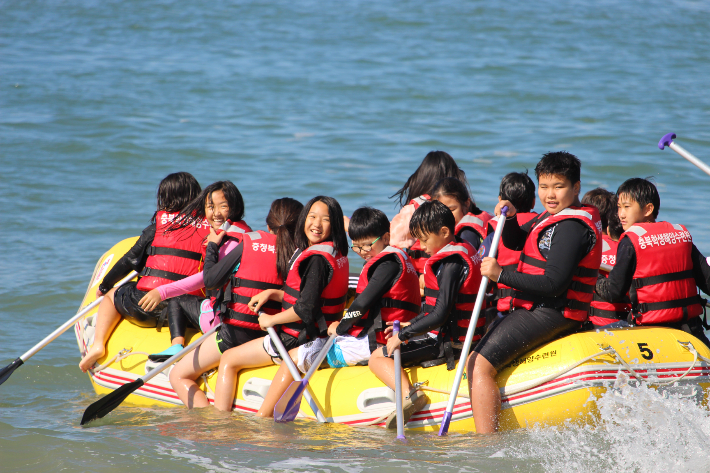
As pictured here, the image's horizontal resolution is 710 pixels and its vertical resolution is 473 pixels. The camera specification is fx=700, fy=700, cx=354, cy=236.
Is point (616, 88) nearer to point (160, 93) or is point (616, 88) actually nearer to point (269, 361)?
point (160, 93)

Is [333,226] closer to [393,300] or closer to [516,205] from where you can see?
[393,300]

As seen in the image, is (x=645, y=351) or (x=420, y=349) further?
(x=420, y=349)

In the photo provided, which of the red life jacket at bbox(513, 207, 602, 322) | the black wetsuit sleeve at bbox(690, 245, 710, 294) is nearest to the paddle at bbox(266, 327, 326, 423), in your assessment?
the red life jacket at bbox(513, 207, 602, 322)

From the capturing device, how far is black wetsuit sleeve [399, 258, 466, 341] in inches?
157

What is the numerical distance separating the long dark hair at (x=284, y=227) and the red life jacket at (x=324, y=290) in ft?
0.27

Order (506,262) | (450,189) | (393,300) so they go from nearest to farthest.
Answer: (393,300) < (506,262) < (450,189)

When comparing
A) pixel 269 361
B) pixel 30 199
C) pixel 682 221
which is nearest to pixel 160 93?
pixel 30 199

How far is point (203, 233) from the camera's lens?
5434mm

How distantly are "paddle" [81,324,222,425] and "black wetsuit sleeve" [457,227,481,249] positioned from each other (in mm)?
1929

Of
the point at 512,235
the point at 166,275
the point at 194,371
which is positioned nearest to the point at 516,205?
the point at 512,235

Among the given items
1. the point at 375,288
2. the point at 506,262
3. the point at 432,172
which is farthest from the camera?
the point at 432,172

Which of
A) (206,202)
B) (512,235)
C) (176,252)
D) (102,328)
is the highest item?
(206,202)

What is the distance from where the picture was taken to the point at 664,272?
4.25 metres

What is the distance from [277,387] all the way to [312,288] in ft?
2.42
